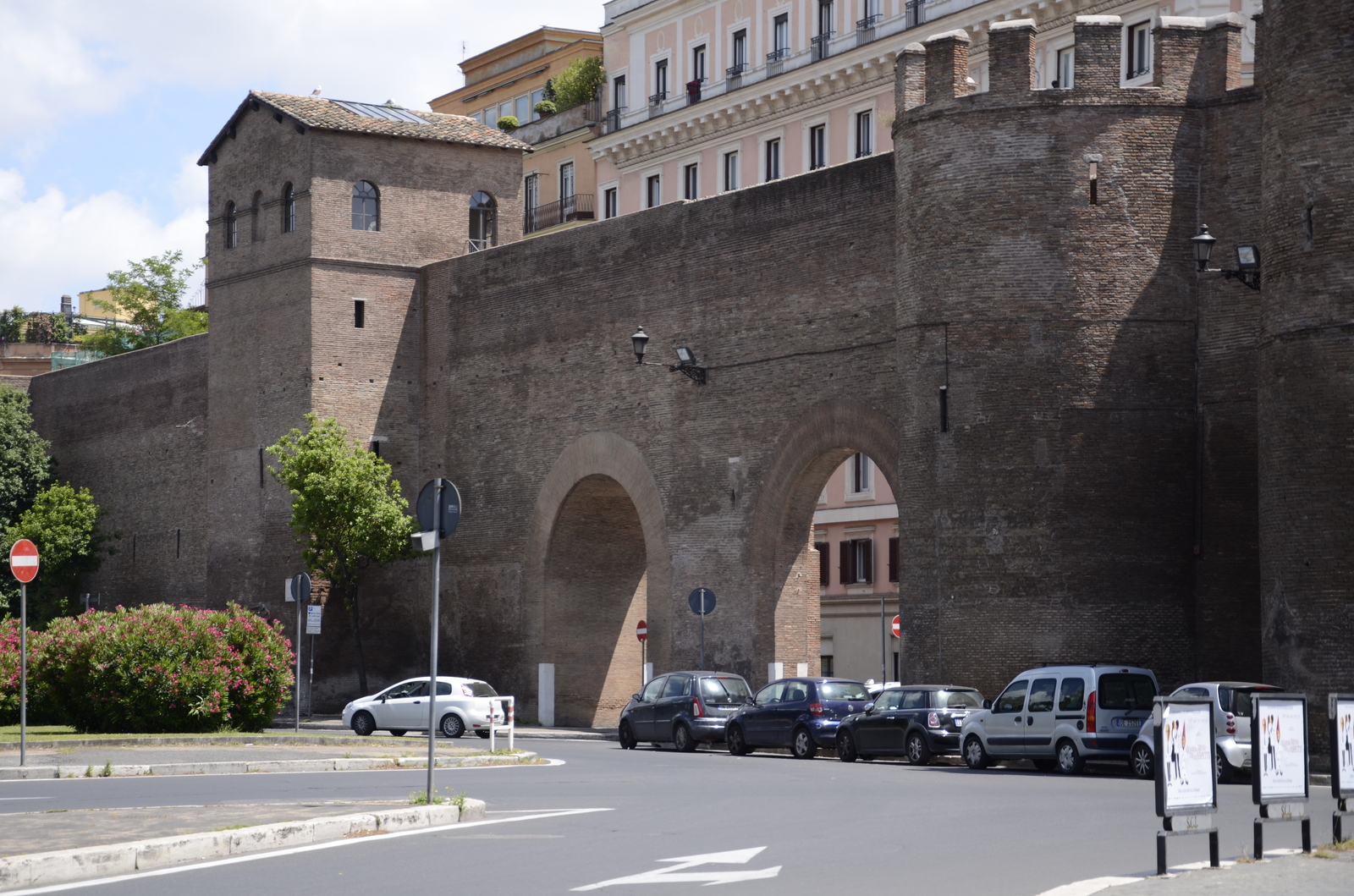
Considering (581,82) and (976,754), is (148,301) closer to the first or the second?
(581,82)

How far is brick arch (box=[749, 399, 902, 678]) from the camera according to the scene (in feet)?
98.2

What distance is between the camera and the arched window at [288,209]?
39219mm

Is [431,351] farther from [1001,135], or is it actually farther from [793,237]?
[1001,135]

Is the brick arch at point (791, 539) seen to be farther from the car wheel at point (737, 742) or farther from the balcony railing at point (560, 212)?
the balcony railing at point (560, 212)

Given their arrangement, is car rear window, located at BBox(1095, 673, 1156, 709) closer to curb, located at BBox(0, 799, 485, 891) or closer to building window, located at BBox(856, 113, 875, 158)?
curb, located at BBox(0, 799, 485, 891)

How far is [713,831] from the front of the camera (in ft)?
44.4

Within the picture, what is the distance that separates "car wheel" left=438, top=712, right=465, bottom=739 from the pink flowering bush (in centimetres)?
432

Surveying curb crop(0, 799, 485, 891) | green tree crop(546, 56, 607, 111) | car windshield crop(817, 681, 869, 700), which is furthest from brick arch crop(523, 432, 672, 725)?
green tree crop(546, 56, 607, 111)

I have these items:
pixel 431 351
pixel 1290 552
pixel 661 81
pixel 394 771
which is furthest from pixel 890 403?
pixel 661 81

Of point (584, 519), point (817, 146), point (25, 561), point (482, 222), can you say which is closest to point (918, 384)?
point (584, 519)

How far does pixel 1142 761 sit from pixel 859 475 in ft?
103

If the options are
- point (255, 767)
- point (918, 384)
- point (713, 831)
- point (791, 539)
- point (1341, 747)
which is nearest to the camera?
point (1341, 747)

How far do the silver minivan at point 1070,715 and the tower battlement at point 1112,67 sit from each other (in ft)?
27.5

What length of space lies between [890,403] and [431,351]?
13639 millimetres
